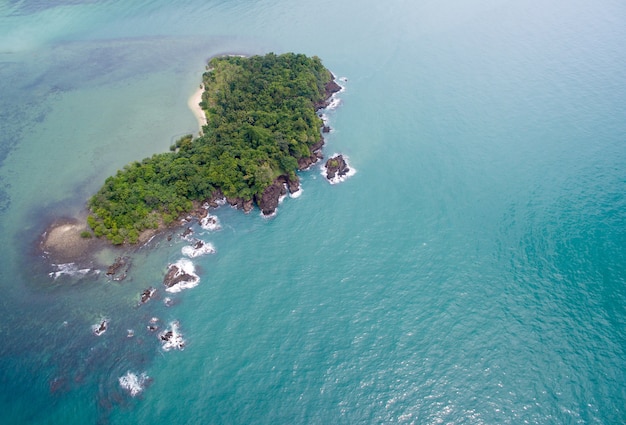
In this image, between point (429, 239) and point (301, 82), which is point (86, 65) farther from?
point (429, 239)

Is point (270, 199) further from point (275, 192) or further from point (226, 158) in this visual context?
point (226, 158)

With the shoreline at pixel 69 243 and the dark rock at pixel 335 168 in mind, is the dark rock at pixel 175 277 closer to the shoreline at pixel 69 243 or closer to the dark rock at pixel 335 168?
the shoreline at pixel 69 243

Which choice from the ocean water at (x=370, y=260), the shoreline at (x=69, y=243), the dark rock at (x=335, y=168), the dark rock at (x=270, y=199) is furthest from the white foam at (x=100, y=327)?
the dark rock at (x=335, y=168)

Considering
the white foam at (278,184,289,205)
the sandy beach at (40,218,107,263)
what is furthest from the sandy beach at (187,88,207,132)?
the sandy beach at (40,218,107,263)

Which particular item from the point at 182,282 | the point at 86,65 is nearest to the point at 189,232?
the point at 182,282

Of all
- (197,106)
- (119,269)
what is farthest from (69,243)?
(197,106)

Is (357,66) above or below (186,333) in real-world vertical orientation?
above

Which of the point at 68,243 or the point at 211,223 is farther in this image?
the point at 211,223
